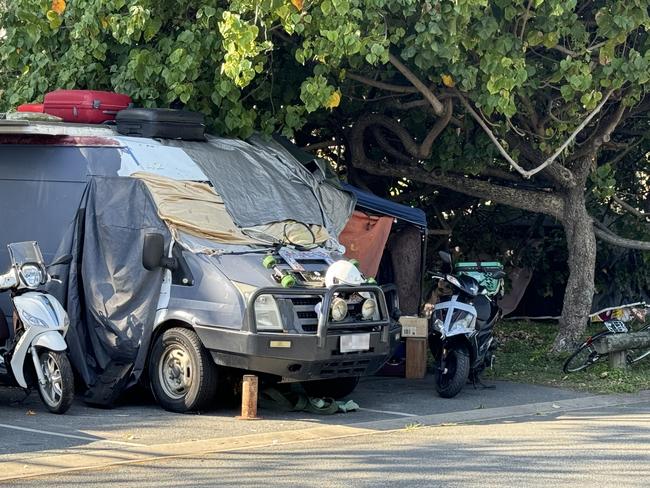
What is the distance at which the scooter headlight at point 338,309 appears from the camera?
1077cm

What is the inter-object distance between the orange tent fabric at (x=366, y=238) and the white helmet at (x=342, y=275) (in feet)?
9.14

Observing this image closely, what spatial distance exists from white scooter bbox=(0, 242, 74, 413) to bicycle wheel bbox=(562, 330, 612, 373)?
6197 mm

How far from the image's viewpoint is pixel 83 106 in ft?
41.5

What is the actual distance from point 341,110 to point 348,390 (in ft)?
17.3

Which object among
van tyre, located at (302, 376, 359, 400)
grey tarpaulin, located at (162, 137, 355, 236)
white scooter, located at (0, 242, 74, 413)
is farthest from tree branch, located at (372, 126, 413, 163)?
white scooter, located at (0, 242, 74, 413)

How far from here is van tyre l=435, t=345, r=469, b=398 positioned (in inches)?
487

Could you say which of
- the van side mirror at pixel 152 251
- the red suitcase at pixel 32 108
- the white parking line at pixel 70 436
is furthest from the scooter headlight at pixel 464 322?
the red suitcase at pixel 32 108

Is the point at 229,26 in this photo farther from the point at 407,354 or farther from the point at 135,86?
the point at 407,354

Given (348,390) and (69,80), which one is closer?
(348,390)

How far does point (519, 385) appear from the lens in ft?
44.2

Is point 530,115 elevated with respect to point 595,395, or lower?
elevated

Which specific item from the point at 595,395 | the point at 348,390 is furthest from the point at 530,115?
the point at 348,390

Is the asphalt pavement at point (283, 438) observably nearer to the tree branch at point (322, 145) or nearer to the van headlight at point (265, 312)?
the van headlight at point (265, 312)

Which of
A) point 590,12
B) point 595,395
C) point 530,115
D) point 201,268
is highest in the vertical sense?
point 590,12
